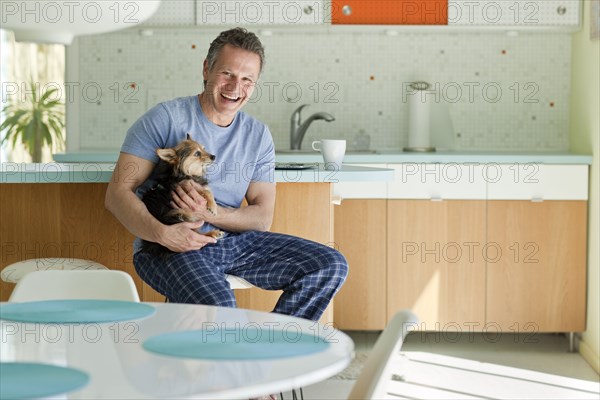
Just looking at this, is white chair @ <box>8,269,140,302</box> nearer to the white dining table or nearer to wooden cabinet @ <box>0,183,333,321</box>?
the white dining table

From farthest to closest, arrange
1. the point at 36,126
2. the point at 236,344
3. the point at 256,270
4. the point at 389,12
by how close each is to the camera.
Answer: the point at 36,126
the point at 389,12
the point at 256,270
the point at 236,344

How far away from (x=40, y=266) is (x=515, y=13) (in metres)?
2.98

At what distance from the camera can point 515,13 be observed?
498cm

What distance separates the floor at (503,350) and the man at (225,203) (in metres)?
1.05

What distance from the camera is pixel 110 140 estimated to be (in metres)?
5.37

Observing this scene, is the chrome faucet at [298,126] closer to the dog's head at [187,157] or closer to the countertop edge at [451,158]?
the countertop edge at [451,158]

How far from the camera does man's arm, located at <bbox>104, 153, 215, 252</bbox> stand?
9.52 feet

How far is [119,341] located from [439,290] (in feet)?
10.2

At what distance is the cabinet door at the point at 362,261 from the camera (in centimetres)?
469

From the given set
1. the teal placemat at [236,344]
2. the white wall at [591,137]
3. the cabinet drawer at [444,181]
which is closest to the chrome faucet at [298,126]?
the cabinet drawer at [444,181]

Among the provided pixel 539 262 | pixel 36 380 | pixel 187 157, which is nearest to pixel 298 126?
pixel 539 262

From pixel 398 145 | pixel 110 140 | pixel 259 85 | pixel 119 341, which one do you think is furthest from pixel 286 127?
pixel 119 341

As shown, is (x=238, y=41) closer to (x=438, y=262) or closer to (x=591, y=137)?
A: (x=438, y=262)

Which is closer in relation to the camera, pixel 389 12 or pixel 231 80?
pixel 231 80
